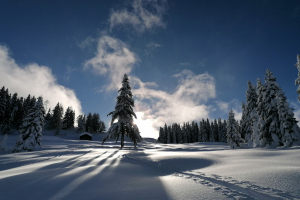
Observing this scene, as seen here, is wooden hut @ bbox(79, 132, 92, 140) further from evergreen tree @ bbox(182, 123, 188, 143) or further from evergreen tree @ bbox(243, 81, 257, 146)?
evergreen tree @ bbox(243, 81, 257, 146)

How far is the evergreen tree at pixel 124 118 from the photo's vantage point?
67.1 ft

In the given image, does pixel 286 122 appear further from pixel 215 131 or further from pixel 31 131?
pixel 215 131

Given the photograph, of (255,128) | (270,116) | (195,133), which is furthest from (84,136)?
(195,133)

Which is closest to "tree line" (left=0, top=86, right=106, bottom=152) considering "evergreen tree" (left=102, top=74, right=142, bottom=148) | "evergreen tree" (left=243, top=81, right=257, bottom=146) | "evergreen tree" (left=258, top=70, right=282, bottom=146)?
"evergreen tree" (left=102, top=74, right=142, bottom=148)

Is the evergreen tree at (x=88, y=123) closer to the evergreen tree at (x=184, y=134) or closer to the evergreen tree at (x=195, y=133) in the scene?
the evergreen tree at (x=184, y=134)

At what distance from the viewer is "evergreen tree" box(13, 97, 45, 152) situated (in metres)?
23.0

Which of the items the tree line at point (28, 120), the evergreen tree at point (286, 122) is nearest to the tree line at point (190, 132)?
the tree line at point (28, 120)

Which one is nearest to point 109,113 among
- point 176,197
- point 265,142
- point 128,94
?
point 128,94

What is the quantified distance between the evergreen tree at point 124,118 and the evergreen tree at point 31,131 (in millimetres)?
13562

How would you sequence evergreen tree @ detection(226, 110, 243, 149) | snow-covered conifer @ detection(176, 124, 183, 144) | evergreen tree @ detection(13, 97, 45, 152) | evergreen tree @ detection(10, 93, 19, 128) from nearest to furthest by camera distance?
evergreen tree @ detection(13, 97, 45, 152), evergreen tree @ detection(226, 110, 243, 149), evergreen tree @ detection(10, 93, 19, 128), snow-covered conifer @ detection(176, 124, 183, 144)

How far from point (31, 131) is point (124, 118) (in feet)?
54.9

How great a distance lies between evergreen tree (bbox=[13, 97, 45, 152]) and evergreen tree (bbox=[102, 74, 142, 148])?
44.5ft

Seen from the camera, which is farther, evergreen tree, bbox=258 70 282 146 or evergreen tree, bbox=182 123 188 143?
evergreen tree, bbox=182 123 188 143

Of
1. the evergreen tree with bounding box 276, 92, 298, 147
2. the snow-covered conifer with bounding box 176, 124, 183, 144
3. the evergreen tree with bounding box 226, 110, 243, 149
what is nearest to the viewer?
the evergreen tree with bounding box 276, 92, 298, 147
